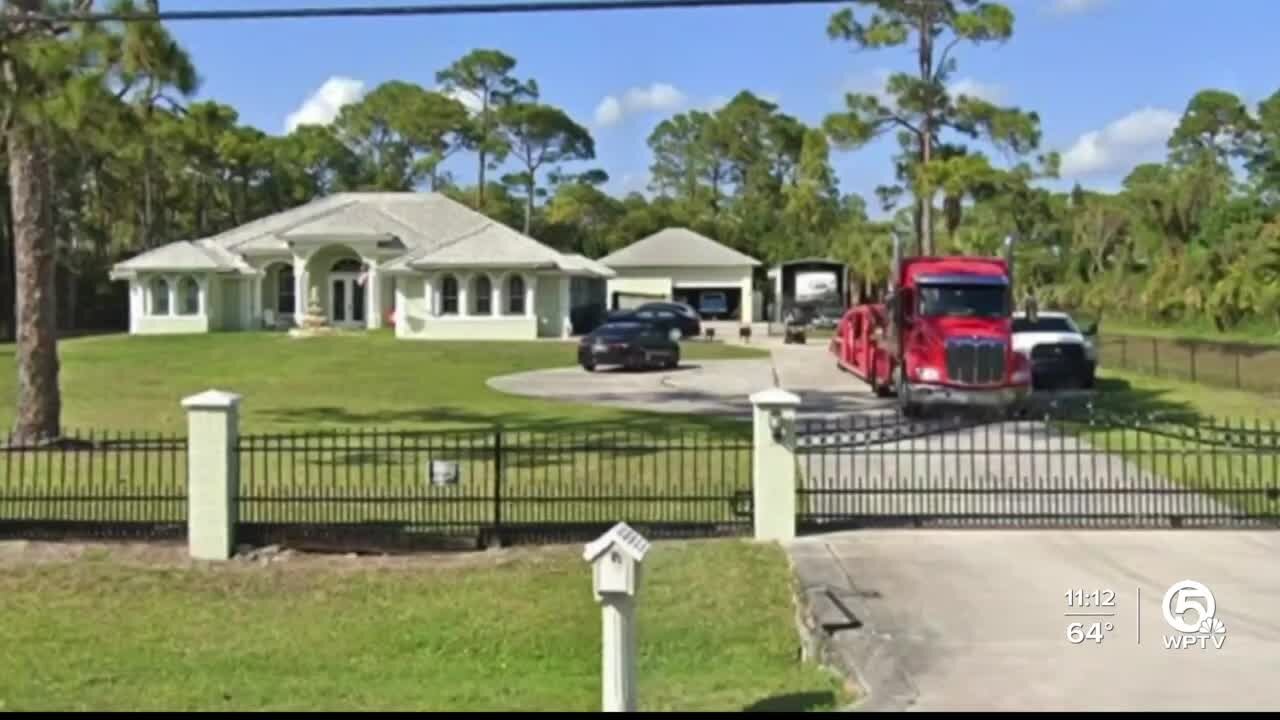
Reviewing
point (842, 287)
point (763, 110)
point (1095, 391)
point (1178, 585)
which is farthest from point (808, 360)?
point (763, 110)

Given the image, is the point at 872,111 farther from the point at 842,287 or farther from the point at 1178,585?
the point at 1178,585

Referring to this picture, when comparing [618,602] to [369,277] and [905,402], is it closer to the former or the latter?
[905,402]

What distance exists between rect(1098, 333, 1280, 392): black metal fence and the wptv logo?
69.3 ft

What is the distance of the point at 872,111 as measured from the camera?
170 feet

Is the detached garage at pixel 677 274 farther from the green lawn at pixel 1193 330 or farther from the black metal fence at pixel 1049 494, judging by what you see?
the black metal fence at pixel 1049 494

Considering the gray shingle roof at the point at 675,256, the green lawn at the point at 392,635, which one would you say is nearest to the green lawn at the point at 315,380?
the green lawn at the point at 392,635

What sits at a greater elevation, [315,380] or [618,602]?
[315,380]

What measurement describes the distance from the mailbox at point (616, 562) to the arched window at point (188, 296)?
52.0 meters

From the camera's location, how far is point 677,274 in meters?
73.8

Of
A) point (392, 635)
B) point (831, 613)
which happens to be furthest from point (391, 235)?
point (831, 613)

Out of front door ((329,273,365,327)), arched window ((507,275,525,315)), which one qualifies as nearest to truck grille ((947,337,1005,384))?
arched window ((507,275,525,315))

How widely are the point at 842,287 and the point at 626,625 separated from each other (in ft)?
209

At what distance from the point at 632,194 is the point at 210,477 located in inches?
3418

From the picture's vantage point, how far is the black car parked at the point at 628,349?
38188 millimetres
